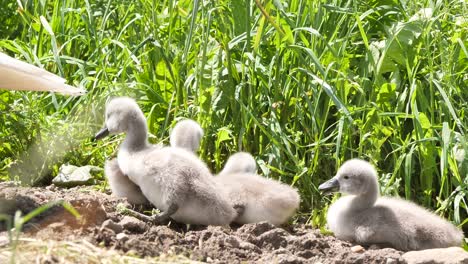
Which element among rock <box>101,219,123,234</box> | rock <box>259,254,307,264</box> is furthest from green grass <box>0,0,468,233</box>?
rock <box>101,219,123,234</box>

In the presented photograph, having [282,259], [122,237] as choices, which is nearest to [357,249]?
[282,259]

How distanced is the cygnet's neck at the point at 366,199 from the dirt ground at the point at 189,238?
22 centimetres

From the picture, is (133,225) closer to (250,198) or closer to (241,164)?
(250,198)

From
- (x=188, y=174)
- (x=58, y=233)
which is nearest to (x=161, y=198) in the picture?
(x=188, y=174)

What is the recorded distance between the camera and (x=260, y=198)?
18.6ft

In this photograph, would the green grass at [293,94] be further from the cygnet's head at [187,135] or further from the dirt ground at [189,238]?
the dirt ground at [189,238]

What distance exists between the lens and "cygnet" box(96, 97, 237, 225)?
18.1ft

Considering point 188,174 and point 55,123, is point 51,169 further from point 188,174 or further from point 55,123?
point 188,174

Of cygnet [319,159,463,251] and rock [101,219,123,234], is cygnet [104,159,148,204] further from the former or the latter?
cygnet [319,159,463,251]

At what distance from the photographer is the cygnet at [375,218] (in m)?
5.42

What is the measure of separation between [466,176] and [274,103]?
3.92 feet

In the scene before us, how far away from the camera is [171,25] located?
6867mm

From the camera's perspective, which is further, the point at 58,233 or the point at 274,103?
the point at 274,103

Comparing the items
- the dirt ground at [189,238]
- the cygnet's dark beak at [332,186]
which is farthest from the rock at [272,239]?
the cygnet's dark beak at [332,186]
